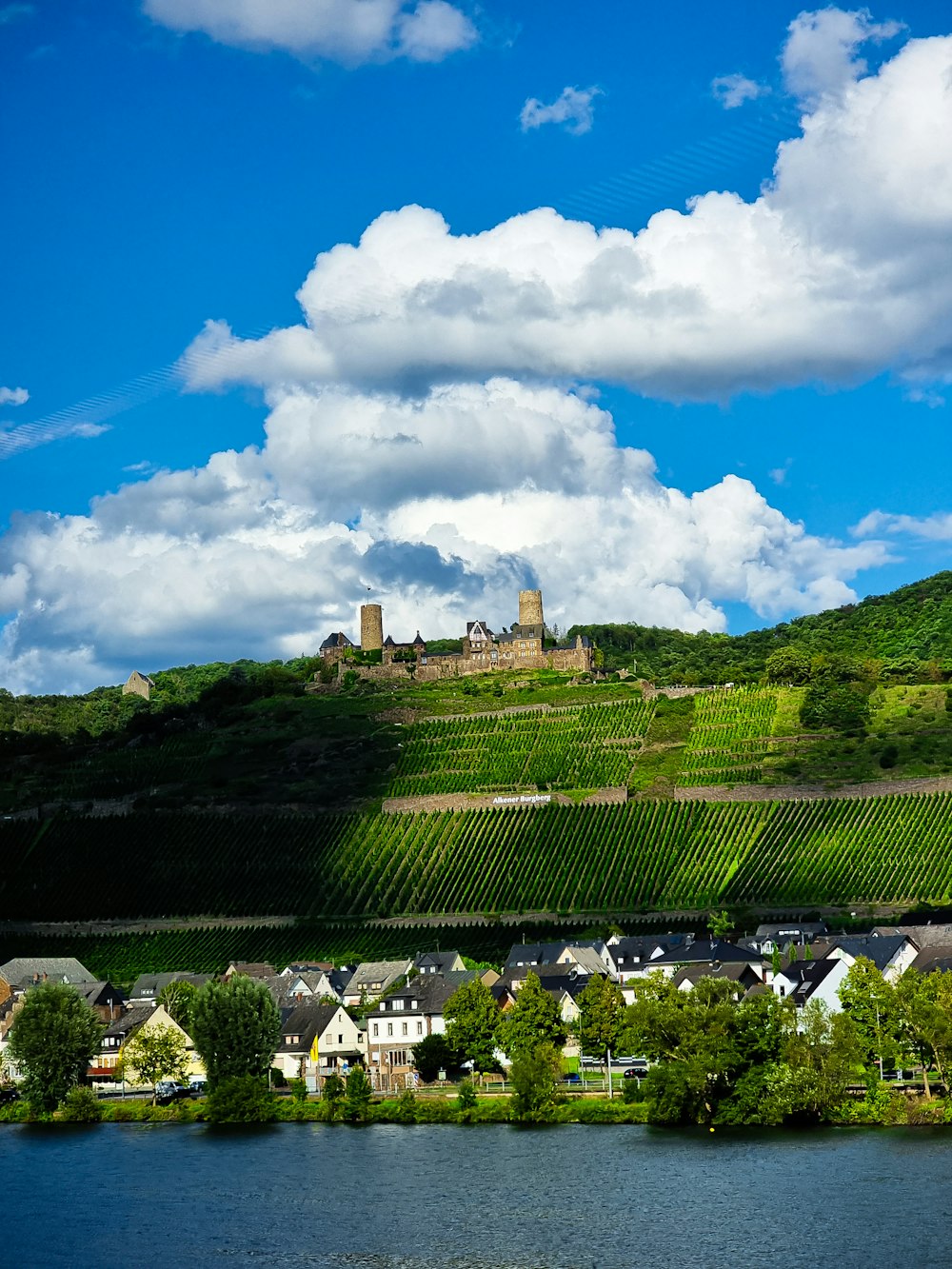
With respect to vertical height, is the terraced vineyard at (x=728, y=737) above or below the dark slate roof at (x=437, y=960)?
above

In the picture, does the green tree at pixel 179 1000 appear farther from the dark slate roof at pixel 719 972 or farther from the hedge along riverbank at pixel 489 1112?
the dark slate roof at pixel 719 972

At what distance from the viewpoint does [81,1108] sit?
67.2 m

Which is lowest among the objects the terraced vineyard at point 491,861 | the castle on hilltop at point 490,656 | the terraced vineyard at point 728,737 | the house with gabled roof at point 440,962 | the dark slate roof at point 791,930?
the house with gabled roof at point 440,962

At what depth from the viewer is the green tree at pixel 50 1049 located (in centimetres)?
6869

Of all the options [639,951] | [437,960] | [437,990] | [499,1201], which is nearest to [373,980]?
[437,960]

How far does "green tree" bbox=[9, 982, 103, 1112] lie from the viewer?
68.7m

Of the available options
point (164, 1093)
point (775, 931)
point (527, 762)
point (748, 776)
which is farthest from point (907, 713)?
point (164, 1093)

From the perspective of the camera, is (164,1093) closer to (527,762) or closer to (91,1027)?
(91,1027)

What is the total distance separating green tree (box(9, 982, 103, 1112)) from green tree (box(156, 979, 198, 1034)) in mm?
4738

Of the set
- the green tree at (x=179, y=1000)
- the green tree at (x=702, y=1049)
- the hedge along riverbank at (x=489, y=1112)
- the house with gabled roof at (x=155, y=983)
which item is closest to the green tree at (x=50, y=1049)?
the hedge along riverbank at (x=489, y=1112)

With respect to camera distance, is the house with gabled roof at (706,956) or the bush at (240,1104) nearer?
the bush at (240,1104)

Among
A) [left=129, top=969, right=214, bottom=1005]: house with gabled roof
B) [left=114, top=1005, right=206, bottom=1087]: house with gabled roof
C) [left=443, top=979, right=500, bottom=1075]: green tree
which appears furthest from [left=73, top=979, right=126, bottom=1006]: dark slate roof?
[left=443, top=979, right=500, bottom=1075]: green tree

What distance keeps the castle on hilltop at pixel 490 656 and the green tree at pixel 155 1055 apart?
11043cm

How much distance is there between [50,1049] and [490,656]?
400 feet
